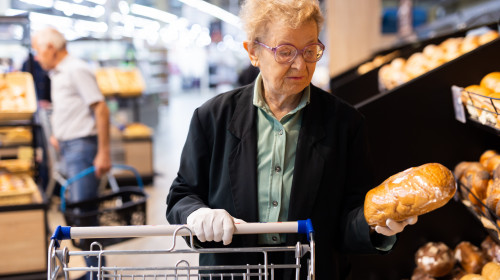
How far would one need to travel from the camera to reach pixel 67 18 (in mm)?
11094

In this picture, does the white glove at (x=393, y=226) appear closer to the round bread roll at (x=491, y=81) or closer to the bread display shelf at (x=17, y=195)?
the round bread roll at (x=491, y=81)

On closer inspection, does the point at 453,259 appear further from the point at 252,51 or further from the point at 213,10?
the point at 213,10

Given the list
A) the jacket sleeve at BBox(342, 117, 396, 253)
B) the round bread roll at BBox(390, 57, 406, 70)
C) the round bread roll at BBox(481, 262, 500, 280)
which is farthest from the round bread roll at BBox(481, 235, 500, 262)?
the round bread roll at BBox(390, 57, 406, 70)

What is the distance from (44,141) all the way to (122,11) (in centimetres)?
572

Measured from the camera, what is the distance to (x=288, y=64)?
1620mm

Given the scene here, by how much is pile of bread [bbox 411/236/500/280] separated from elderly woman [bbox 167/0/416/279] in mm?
672

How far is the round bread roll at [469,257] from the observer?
228 cm

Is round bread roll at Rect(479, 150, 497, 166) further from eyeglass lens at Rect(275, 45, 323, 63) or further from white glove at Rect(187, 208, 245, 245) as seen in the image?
white glove at Rect(187, 208, 245, 245)

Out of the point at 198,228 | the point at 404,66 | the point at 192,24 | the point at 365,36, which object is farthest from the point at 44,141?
the point at 192,24

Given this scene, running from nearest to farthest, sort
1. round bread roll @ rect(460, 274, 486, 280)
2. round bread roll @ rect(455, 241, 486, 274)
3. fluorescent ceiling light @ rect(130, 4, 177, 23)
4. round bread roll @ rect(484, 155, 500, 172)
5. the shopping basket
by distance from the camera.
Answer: round bread roll @ rect(460, 274, 486, 280)
round bread roll @ rect(484, 155, 500, 172)
round bread roll @ rect(455, 241, 486, 274)
the shopping basket
fluorescent ceiling light @ rect(130, 4, 177, 23)

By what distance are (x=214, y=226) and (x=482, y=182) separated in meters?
1.14

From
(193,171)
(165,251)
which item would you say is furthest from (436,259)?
(165,251)

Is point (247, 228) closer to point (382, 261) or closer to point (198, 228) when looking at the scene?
point (198, 228)

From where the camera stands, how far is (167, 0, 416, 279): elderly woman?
1653 millimetres
